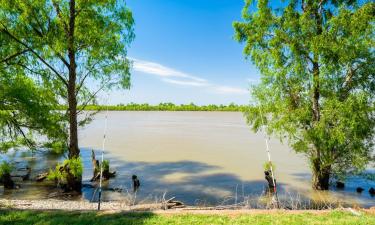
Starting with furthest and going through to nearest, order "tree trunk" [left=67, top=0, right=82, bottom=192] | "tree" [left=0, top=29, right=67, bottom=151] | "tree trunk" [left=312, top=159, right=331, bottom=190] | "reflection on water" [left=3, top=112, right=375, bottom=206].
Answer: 1. "reflection on water" [left=3, top=112, right=375, bottom=206]
2. "tree trunk" [left=312, top=159, right=331, bottom=190]
3. "tree trunk" [left=67, top=0, right=82, bottom=192]
4. "tree" [left=0, top=29, right=67, bottom=151]

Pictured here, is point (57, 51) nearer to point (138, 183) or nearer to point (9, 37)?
point (9, 37)

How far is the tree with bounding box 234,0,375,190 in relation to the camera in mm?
15031

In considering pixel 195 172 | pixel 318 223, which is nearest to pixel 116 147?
pixel 195 172

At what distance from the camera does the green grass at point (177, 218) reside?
903 cm

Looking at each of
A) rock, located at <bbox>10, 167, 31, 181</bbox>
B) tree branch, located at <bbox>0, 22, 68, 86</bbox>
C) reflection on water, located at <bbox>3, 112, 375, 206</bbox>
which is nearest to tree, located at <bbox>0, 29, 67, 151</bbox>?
tree branch, located at <bbox>0, 22, 68, 86</bbox>

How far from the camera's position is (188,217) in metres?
9.54

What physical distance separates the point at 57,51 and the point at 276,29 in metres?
10.9

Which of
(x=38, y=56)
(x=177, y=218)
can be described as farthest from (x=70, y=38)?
(x=177, y=218)

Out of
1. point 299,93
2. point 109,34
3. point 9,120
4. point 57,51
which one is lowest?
point 9,120

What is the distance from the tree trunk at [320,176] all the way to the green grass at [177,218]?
773cm

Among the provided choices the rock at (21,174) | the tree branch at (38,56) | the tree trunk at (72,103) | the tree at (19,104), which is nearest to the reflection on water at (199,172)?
the rock at (21,174)

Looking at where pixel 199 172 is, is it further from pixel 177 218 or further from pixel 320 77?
pixel 177 218

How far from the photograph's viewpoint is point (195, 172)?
23.8 m

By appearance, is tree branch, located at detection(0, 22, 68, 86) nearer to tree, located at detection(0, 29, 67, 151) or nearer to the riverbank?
tree, located at detection(0, 29, 67, 151)
